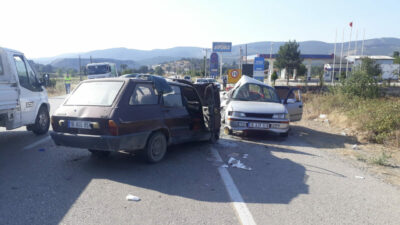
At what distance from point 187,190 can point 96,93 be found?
253 cm

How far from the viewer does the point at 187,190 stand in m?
4.70

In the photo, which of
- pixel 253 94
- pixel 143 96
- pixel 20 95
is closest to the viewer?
pixel 143 96

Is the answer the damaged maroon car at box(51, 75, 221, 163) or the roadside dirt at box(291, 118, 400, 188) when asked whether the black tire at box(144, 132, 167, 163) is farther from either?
the roadside dirt at box(291, 118, 400, 188)

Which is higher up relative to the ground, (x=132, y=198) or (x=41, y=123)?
(x=41, y=123)

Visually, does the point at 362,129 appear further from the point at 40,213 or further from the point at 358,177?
the point at 40,213

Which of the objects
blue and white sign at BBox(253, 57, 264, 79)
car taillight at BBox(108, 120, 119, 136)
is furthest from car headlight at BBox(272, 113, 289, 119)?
blue and white sign at BBox(253, 57, 264, 79)

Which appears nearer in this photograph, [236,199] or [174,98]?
[236,199]

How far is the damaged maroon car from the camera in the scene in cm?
520

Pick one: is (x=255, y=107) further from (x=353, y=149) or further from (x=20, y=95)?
(x=20, y=95)

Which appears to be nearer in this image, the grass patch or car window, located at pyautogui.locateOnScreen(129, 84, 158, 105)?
car window, located at pyautogui.locateOnScreen(129, 84, 158, 105)

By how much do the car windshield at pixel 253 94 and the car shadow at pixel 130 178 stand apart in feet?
11.2

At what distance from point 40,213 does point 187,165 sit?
2.90 metres

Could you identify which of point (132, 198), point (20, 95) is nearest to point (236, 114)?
point (132, 198)

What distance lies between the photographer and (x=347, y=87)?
1548 centimetres
